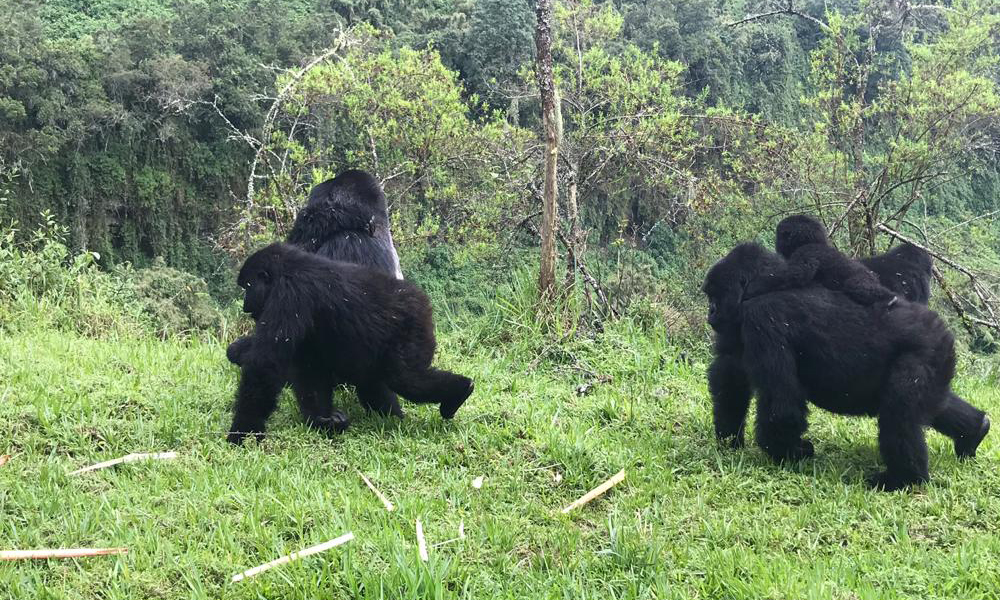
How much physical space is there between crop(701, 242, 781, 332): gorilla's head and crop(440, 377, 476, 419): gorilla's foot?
1.67 m

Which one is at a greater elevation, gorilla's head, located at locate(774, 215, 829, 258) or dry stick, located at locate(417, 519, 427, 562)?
gorilla's head, located at locate(774, 215, 829, 258)

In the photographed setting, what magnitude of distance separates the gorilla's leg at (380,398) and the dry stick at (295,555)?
6.78 ft

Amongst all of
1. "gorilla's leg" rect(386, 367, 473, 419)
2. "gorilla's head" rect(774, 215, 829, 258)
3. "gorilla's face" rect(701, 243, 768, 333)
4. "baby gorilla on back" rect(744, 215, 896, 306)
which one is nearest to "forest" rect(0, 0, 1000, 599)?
"gorilla's leg" rect(386, 367, 473, 419)

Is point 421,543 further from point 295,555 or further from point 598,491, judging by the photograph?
point 598,491

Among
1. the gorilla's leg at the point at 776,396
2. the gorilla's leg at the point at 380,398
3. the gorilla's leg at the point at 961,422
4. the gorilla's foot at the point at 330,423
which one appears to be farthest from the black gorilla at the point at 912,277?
the gorilla's foot at the point at 330,423

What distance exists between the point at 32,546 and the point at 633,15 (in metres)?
36.1

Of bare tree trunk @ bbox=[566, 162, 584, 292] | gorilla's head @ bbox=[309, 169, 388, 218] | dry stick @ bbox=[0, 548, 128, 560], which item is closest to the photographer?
dry stick @ bbox=[0, 548, 128, 560]

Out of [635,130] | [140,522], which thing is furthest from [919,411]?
[635,130]

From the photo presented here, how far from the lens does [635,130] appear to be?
44.9 feet

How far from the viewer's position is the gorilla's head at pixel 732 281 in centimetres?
521

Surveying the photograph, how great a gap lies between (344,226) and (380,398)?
156cm

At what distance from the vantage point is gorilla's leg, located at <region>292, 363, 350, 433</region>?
18.1 ft

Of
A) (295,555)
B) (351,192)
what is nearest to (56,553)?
(295,555)

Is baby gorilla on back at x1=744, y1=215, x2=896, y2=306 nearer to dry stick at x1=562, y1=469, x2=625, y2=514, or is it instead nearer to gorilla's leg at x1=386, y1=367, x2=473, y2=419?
dry stick at x1=562, y1=469, x2=625, y2=514
